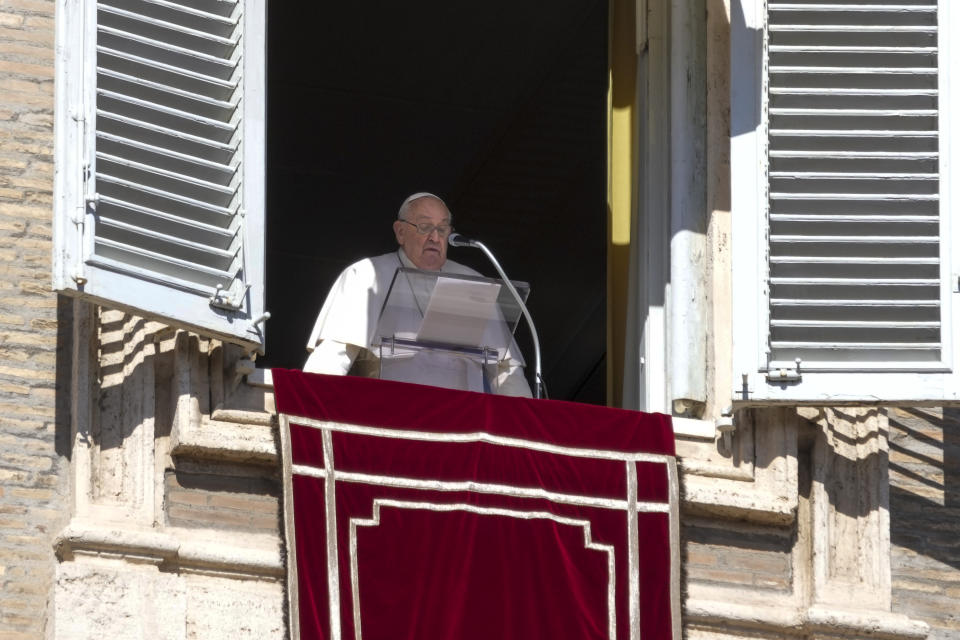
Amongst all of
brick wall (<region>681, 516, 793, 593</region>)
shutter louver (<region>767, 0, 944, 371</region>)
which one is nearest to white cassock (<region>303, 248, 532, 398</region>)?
brick wall (<region>681, 516, 793, 593</region>)

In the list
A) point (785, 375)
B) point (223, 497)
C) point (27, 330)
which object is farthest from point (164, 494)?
point (785, 375)

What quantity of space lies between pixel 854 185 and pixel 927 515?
120cm

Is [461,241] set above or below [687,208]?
below

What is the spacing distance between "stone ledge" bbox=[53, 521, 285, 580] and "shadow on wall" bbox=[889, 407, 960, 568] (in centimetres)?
224

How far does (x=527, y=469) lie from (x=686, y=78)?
68.8 inches

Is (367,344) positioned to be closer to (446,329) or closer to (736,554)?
(446,329)

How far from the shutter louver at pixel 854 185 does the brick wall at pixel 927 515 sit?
65 cm

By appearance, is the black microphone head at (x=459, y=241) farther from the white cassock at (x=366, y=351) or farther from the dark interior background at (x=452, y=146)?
the dark interior background at (x=452, y=146)

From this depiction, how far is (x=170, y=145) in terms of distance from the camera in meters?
8.59

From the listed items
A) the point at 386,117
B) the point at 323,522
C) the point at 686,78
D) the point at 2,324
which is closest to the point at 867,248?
the point at 686,78

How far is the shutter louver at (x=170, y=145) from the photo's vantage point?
27.6 feet

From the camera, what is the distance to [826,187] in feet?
29.6

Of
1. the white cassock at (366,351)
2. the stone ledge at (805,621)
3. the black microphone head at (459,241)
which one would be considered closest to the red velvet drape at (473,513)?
the stone ledge at (805,621)

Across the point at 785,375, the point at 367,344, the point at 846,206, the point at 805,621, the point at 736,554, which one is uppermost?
the point at 846,206
